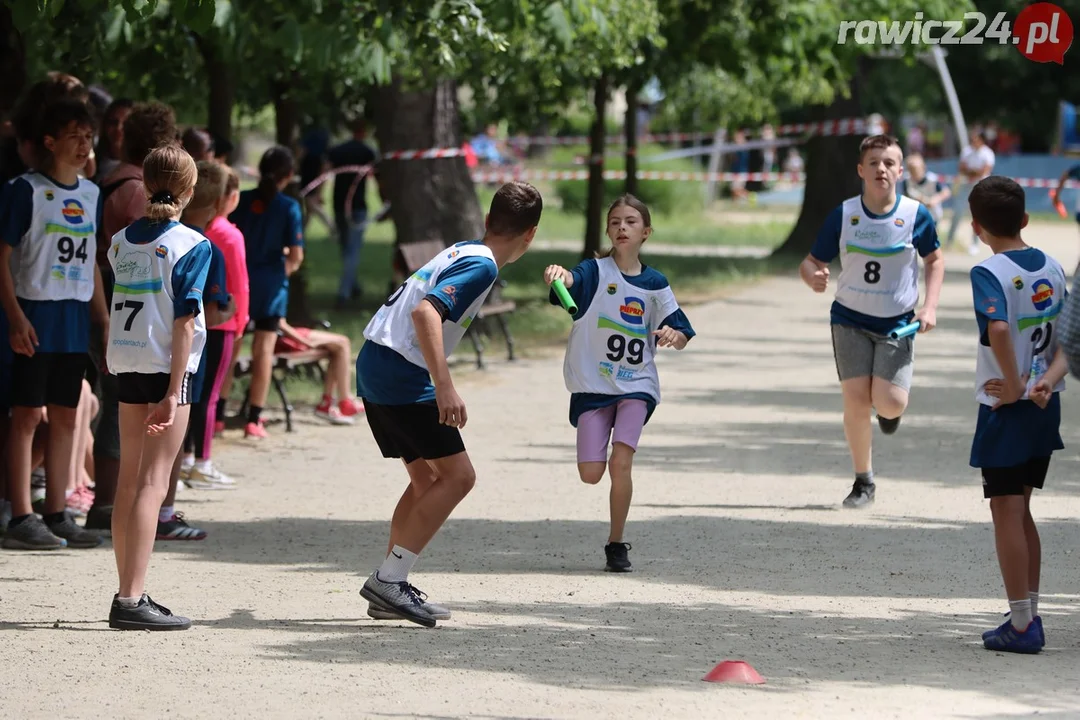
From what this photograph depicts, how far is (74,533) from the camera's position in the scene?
25.3ft

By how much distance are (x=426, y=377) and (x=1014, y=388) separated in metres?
2.03

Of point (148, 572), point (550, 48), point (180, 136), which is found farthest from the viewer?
point (550, 48)

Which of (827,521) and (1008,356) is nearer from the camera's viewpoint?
(1008,356)

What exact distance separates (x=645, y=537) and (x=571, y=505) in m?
0.91

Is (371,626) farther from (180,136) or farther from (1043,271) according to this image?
(180,136)

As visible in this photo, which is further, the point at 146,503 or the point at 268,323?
the point at 268,323

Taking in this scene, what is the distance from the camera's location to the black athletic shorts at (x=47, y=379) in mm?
7461

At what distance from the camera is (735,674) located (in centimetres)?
544

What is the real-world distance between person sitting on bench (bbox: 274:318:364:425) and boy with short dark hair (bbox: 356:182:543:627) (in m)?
4.99

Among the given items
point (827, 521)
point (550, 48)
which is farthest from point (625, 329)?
point (550, 48)

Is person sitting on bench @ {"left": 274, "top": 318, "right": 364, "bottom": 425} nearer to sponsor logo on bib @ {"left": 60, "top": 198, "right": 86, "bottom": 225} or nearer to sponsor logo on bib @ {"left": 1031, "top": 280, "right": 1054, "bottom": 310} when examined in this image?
sponsor logo on bib @ {"left": 60, "top": 198, "right": 86, "bottom": 225}

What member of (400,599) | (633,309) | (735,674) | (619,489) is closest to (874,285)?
(633,309)

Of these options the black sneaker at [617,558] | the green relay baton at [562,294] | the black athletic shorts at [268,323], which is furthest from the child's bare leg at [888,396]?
the black athletic shorts at [268,323]

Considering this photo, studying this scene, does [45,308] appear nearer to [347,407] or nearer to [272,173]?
[272,173]
